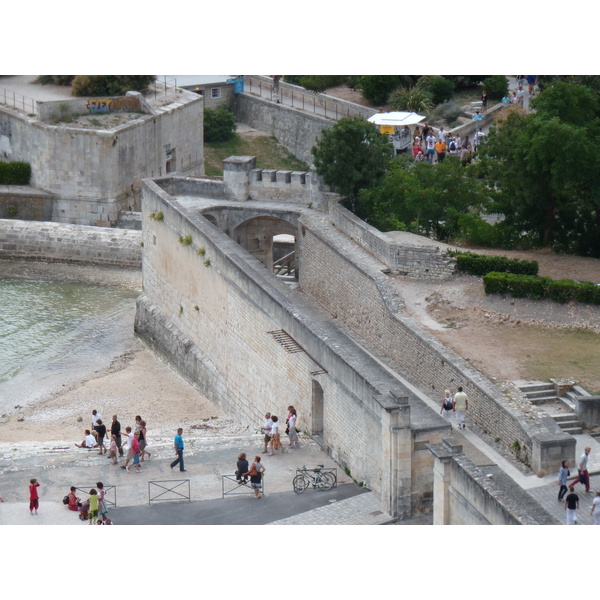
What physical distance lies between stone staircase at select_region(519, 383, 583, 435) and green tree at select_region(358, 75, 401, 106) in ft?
88.1

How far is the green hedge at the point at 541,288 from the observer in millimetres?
35094

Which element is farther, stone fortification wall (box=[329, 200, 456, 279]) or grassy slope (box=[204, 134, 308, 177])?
grassy slope (box=[204, 134, 308, 177])

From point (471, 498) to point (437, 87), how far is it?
32.0 meters

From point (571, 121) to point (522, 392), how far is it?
9.12 meters

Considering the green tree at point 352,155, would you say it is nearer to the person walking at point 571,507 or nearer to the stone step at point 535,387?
the stone step at point 535,387

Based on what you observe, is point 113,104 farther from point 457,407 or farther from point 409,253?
point 457,407

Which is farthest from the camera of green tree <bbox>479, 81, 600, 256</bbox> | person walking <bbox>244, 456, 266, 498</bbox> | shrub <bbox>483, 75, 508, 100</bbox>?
shrub <bbox>483, 75, 508, 100</bbox>

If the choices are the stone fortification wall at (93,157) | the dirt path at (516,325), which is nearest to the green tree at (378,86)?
the stone fortification wall at (93,157)

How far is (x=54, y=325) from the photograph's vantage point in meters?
45.4

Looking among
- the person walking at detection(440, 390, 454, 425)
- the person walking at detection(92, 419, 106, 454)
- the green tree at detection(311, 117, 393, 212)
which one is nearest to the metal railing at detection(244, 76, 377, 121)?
the green tree at detection(311, 117, 393, 212)

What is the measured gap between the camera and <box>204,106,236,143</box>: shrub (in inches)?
2363

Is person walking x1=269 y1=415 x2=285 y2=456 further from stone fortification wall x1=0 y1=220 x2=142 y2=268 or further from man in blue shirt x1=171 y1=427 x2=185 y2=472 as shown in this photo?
stone fortification wall x1=0 y1=220 x2=142 y2=268

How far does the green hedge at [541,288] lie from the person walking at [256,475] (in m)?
9.57

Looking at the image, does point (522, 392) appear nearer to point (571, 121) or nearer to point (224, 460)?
point (224, 460)
